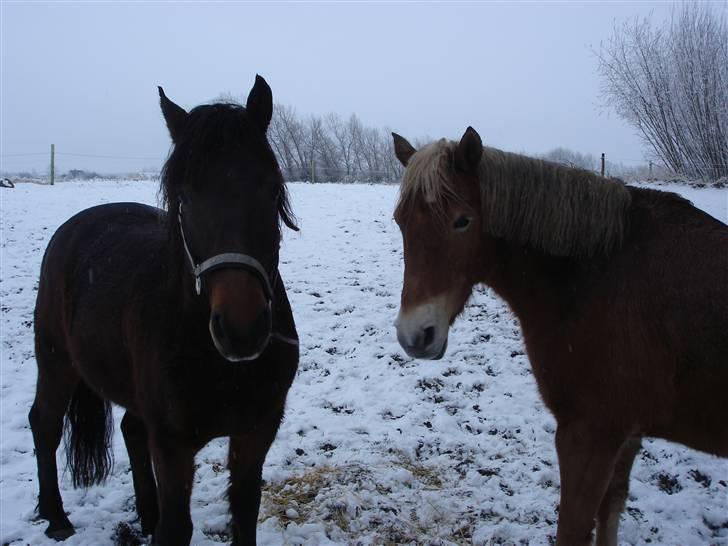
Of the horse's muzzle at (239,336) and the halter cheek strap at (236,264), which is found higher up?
the halter cheek strap at (236,264)

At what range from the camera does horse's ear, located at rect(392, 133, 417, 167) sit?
8.85 feet

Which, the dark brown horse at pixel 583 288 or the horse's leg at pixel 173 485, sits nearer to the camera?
the dark brown horse at pixel 583 288

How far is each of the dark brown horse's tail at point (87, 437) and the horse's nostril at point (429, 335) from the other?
2639mm

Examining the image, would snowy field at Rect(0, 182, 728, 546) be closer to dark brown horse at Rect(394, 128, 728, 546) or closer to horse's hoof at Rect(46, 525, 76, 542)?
horse's hoof at Rect(46, 525, 76, 542)

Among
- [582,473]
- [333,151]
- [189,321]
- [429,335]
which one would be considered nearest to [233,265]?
[189,321]

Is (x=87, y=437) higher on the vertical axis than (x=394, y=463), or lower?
higher

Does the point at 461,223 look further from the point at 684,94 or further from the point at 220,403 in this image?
the point at 684,94

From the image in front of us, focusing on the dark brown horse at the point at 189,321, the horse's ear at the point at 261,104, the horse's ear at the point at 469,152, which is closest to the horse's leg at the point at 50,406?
the dark brown horse at the point at 189,321

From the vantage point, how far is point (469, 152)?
2.22 m

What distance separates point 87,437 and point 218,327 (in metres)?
2.34

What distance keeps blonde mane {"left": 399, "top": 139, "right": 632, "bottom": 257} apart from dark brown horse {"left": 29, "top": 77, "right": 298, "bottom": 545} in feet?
2.50

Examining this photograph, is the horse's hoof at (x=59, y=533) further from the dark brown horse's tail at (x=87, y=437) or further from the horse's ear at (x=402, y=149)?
the horse's ear at (x=402, y=149)

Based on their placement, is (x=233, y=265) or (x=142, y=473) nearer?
(x=233, y=265)

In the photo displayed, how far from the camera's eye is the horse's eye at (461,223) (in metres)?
2.19
